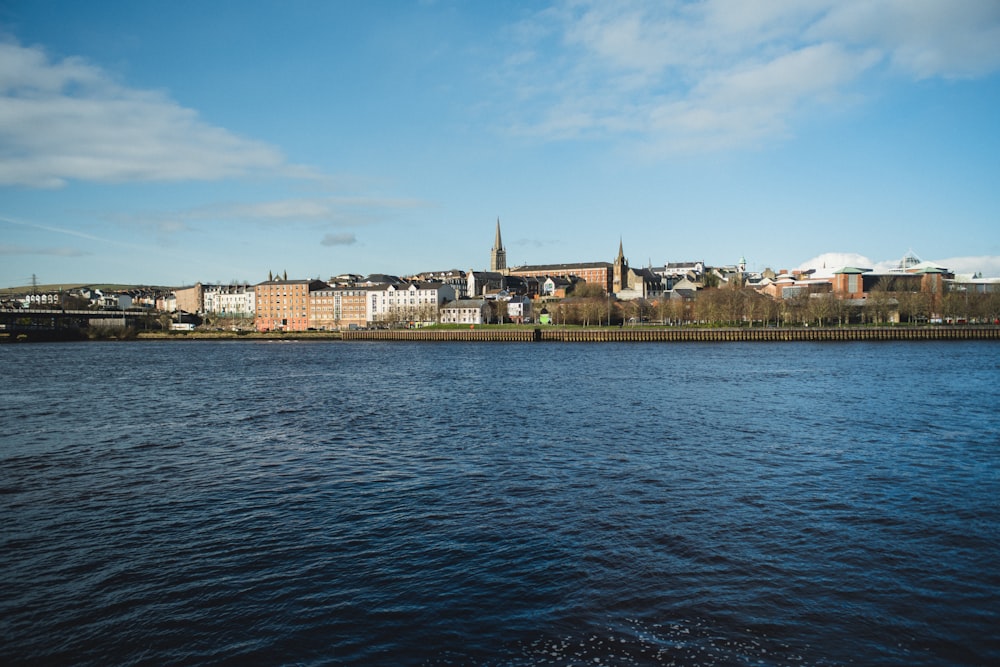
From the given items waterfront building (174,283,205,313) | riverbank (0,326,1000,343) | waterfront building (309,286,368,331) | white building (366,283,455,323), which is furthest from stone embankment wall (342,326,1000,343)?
waterfront building (174,283,205,313)

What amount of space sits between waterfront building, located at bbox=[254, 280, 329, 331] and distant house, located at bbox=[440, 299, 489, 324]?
36.6m

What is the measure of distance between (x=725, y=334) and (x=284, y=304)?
10511cm

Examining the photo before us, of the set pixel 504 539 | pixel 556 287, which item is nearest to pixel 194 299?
pixel 556 287

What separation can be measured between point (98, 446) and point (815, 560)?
18576 mm

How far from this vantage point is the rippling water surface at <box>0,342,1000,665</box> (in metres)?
8.09

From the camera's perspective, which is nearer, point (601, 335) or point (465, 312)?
point (601, 335)

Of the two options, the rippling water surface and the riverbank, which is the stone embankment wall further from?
the rippling water surface

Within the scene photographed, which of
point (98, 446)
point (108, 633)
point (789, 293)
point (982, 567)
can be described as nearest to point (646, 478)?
point (982, 567)

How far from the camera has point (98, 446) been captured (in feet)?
64.4

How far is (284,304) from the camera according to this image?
527 feet

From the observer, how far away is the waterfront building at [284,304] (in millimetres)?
158250

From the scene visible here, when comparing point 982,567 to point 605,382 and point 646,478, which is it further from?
point 605,382

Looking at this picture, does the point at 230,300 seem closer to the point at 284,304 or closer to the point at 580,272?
the point at 284,304

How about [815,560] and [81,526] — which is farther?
[81,526]
